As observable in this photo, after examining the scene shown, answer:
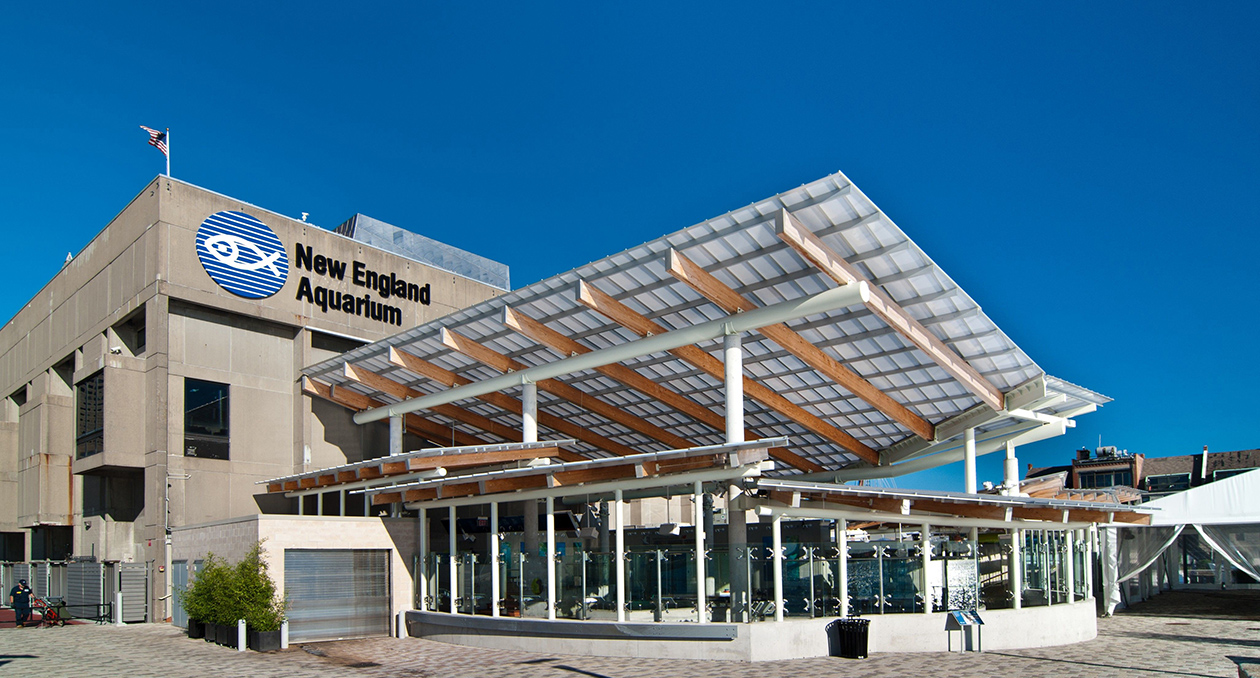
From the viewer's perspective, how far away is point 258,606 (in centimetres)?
2311

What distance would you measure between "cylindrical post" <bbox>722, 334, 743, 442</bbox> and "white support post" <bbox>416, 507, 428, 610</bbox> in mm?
9485

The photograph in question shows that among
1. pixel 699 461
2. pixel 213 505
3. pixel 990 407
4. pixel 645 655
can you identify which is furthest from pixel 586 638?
pixel 213 505

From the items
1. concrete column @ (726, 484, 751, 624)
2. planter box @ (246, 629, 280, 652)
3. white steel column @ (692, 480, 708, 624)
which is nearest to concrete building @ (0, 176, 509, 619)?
planter box @ (246, 629, 280, 652)

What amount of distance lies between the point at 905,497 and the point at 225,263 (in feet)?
80.4

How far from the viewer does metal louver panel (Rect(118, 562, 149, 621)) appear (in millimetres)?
29766

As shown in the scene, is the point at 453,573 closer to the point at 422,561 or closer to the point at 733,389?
the point at 422,561

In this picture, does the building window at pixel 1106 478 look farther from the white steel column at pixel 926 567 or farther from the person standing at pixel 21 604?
the person standing at pixel 21 604

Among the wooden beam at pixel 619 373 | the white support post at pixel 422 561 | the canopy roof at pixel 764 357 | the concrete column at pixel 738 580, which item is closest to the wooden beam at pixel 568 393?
the canopy roof at pixel 764 357

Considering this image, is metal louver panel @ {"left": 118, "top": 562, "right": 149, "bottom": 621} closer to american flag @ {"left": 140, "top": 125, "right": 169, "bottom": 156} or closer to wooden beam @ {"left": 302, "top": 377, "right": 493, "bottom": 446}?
wooden beam @ {"left": 302, "top": 377, "right": 493, "bottom": 446}

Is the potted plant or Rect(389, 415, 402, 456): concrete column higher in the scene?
Rect(389, 415, 402, 456): concrete column

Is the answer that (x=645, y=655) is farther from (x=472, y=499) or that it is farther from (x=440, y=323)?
Result: (x=440, y=323)

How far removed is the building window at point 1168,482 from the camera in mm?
69188

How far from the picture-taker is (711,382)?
31.2m

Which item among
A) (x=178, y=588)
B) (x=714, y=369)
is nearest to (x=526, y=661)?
(x=714, y=369)
